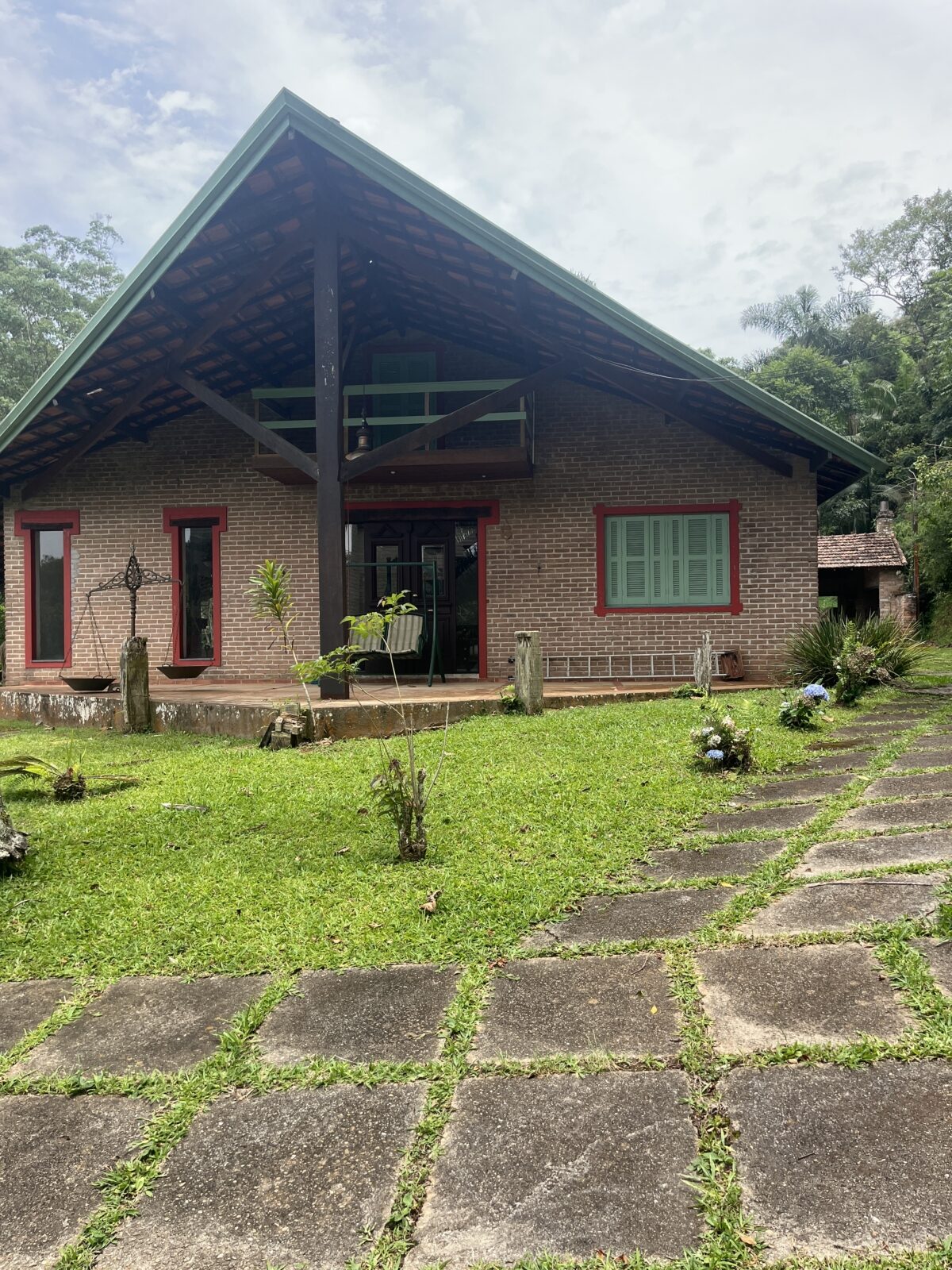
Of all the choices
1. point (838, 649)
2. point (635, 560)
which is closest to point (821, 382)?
point (635, 560)

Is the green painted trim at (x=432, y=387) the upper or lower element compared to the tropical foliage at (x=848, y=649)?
upper

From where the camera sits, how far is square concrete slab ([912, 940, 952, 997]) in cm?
212

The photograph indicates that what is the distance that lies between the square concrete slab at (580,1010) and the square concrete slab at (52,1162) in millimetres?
830

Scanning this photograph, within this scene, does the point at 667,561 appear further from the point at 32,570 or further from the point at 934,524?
the point at 934,524

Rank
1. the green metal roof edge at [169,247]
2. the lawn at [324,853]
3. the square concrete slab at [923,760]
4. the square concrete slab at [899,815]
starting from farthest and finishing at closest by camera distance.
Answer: the green metal roof edge at [169,247], the square concrete slab at [923,760], the square concrete slab at [899,815], the lawn at [324,853]

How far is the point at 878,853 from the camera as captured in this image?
3223mm

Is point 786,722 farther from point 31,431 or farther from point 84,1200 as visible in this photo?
point 31,431

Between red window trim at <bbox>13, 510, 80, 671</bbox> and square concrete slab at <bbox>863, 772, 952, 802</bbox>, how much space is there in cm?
1098

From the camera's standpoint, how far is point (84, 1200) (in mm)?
1578

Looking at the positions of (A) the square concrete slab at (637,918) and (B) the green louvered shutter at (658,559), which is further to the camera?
(B) the green louvered shutter at (658,559)

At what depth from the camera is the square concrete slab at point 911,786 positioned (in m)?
4.16

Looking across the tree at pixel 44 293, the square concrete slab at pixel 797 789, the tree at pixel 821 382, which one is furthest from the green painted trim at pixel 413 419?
the tree at pixel 821 382

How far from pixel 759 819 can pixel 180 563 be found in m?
9.69

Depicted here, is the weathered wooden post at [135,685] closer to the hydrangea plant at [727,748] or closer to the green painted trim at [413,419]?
the green painted trim at [413,419]
